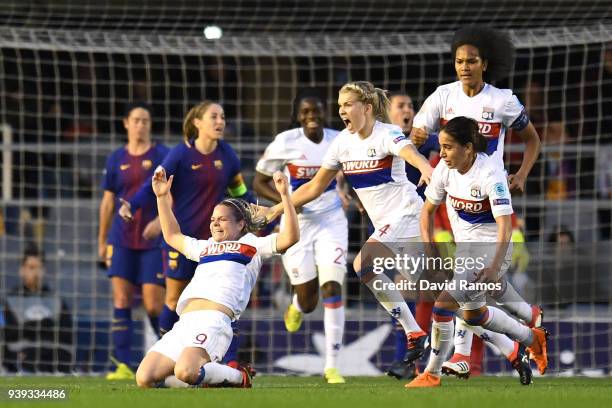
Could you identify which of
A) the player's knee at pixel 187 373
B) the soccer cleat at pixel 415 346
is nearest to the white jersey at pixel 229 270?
the player's knee at pixel 187 373

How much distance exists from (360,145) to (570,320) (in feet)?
14.3

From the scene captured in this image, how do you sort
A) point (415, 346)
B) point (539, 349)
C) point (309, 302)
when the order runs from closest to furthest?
point (539, 349)
point (415, 346)
point (309, 302)

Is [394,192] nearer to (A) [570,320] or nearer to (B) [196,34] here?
(A) [570,320]

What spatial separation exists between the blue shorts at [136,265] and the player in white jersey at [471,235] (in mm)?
3382

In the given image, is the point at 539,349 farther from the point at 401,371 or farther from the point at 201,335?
the point at 201,335

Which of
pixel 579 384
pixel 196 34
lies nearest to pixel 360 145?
pixel 579 384

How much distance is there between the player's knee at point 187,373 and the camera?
836 cm

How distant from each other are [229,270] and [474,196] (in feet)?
5.37

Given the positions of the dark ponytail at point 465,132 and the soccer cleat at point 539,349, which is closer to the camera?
the dark ponytail at point 465,132

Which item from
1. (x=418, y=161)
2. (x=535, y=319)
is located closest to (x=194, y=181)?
(x=418, y=161)

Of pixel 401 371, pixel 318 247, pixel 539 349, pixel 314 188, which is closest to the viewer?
pixel 539 349

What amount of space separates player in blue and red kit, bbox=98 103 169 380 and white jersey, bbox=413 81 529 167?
3154 millimetres

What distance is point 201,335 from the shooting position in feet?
28.1

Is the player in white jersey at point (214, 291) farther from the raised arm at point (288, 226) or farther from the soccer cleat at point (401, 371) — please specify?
the soccer cleat at point (401, 371)
